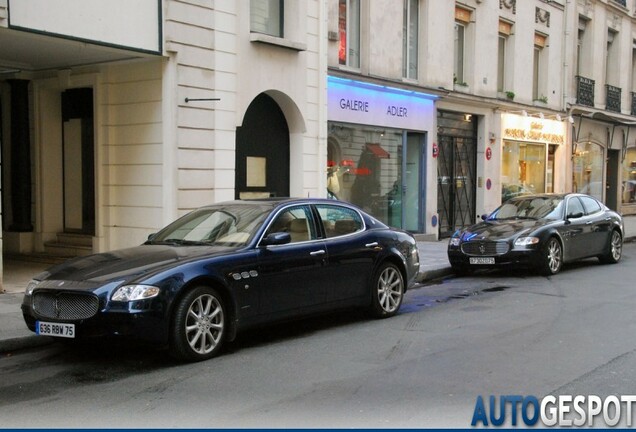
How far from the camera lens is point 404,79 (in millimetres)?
18547

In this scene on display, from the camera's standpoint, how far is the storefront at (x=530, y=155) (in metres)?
23.4

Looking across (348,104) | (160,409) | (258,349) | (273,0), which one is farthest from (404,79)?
(160,409)

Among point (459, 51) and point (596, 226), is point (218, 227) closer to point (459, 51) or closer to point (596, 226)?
point (596, 226)

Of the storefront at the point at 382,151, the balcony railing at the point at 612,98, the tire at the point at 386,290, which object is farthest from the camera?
the balcony railing at the point at 612,98

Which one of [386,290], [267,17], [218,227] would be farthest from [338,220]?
[267,17]

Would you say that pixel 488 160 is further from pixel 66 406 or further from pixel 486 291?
pixel 66 406

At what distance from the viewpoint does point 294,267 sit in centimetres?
797

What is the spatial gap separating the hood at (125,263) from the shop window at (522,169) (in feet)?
56.1

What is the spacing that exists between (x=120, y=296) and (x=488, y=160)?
1718cm

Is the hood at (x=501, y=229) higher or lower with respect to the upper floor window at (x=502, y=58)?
lower

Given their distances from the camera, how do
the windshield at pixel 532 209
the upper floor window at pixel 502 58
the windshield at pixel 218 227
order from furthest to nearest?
the upper floor window at pixel 502 58, the windshield at pixel 532 209, the windshield at pixel 218 227

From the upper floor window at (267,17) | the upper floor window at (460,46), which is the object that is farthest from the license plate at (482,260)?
the upper floor window at (460,46)

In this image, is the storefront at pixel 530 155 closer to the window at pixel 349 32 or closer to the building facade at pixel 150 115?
the window at pixel 349 32

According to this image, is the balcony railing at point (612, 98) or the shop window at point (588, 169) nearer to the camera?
the shop window at point (588, 169)
